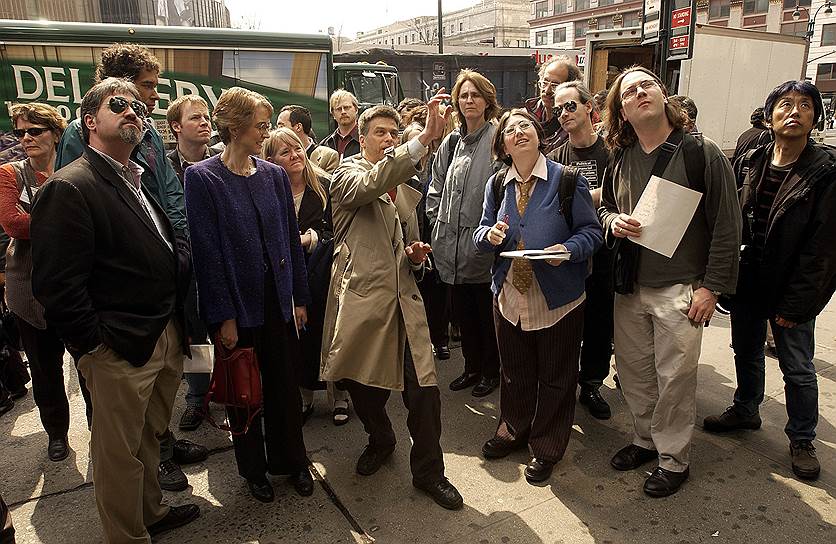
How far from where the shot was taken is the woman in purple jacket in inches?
101

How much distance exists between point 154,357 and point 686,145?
2.64m

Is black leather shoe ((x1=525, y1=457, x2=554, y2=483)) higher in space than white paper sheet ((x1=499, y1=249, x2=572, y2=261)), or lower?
lower

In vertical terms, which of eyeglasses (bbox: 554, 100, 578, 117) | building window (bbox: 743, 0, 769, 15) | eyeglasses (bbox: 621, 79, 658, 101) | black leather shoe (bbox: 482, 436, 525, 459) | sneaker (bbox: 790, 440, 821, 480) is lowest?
black leather shoe (bbox: 482, 436, 525, 459)

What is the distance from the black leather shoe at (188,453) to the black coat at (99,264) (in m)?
1.24

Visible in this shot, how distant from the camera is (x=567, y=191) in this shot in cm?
292

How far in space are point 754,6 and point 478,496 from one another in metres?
61.1

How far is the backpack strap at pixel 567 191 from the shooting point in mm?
2924

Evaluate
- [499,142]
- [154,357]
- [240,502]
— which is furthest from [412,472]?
[499,142]

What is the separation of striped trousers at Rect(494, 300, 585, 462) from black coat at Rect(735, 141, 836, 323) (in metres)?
0.99

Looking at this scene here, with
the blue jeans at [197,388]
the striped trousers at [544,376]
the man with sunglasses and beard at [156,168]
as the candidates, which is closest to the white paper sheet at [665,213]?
the striped trousers at [544,376]

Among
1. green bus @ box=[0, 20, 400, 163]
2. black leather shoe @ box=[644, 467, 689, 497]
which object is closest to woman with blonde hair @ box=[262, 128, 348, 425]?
black leather shoe @ box=[644, 467, 689, 497]

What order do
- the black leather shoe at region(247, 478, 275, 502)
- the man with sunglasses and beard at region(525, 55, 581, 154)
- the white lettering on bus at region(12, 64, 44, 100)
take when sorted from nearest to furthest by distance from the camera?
the black leather shoe at region(247, 478, 275, 502) < the man with sunglasses and beard at region(525, 55, 581, 154) < the white lettering on bus at region(12, 64, 44, 100)

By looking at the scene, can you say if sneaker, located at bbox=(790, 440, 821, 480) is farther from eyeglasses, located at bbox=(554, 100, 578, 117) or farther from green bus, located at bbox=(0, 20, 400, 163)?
green bus, located at bbox=(0, 20, 400, 163)

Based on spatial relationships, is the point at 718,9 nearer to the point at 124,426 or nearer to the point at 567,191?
the point at 567,191
